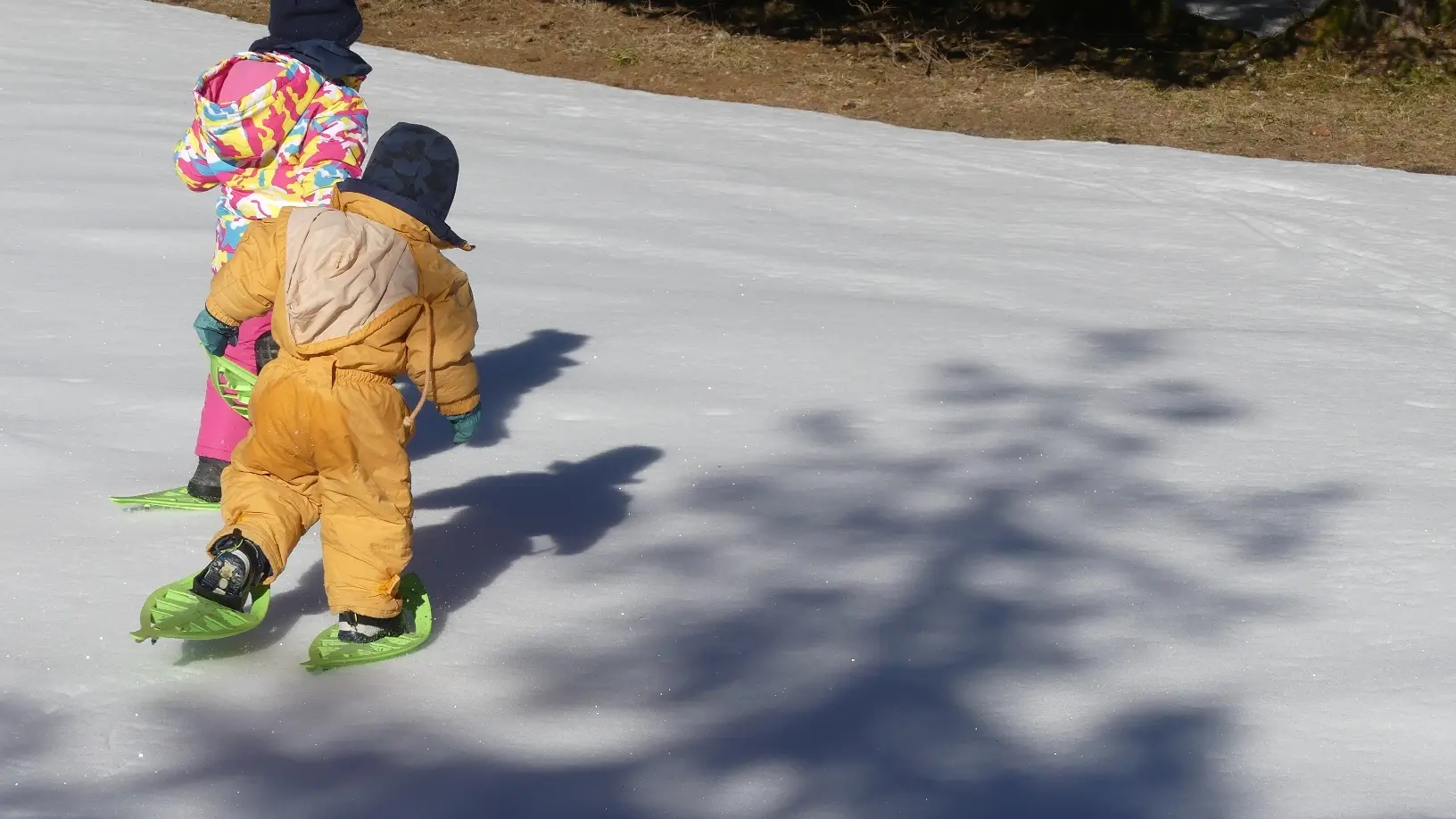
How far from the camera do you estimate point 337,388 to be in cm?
295

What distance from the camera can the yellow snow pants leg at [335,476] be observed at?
294cm

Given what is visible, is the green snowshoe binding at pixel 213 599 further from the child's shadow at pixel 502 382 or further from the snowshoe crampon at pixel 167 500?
the child's shadow at pixel 502 382

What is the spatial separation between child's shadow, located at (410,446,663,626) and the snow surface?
0.04 ft

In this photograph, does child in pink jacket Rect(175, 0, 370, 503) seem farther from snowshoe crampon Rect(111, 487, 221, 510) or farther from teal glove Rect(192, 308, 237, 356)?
teal glove Rect(192, 308, 237, 356)

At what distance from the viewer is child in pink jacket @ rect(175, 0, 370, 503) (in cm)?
361

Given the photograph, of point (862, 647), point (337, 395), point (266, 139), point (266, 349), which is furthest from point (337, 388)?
point (862, 647)

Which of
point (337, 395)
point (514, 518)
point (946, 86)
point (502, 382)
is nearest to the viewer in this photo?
point (337, 395)

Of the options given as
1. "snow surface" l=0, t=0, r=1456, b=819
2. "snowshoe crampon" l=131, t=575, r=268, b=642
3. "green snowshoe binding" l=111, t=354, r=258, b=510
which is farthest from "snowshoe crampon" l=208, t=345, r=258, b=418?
"snowshoe crampon" l=131, t=575, r=268, b=642

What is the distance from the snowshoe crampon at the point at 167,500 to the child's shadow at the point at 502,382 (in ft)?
2.14

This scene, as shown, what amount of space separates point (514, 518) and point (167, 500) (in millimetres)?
808

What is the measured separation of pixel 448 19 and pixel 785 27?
2.79 meters

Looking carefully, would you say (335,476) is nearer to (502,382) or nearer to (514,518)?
(514,518)

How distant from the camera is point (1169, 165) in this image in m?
8.16

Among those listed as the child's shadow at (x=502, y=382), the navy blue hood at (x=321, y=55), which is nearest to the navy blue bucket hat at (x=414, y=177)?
the navy blue hood at (x=321, y=55)
